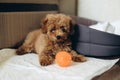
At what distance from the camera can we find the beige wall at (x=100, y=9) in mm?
1976

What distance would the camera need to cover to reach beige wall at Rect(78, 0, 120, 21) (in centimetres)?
198

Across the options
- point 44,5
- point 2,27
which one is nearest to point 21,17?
point 2,27

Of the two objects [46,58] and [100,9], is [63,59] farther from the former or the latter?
[100,9]

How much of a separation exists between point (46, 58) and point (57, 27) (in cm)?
23

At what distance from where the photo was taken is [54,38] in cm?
134

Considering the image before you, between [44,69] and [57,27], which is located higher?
[57,27]

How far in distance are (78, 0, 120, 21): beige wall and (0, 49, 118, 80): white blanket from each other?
763 mm

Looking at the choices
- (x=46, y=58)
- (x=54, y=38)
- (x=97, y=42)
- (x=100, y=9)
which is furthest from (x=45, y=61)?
(x=100, y=9)

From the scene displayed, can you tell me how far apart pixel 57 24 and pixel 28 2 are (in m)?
0.57

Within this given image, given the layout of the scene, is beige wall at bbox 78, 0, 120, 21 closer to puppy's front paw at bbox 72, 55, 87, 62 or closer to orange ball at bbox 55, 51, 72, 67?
puppy's front paw at bbox 72, 55, 87, 62

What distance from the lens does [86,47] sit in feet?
4.79

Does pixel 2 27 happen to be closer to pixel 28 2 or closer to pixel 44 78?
pixel 28 2

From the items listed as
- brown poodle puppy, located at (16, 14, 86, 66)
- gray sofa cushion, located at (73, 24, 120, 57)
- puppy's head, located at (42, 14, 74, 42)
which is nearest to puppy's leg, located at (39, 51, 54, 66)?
brown poodle puppy, located at (16, 14, 86, 66)

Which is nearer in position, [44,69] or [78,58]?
[44,69]
